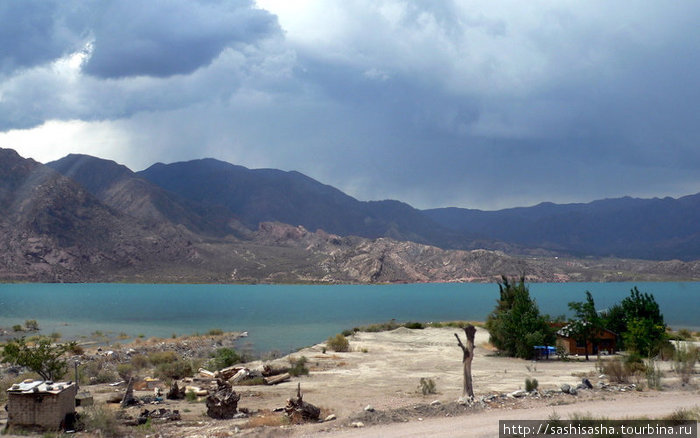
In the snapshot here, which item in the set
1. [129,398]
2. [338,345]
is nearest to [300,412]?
[129,398]

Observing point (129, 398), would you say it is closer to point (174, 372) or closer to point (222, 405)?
point (222, 405)

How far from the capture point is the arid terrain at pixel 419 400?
1306cm

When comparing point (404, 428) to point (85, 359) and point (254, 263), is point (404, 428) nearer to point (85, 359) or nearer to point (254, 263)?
point (85, 359)

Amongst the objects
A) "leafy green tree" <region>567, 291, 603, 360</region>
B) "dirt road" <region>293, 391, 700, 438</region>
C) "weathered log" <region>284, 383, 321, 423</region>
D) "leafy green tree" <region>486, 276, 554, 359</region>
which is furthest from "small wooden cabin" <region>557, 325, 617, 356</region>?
"weathered log" <region>284, 383, 321, 423</region>

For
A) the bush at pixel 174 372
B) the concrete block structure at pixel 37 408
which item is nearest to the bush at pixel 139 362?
the bush at pixel 174 372

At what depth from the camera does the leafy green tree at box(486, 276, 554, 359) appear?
28.4m

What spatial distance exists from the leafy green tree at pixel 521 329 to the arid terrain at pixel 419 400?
1194mm

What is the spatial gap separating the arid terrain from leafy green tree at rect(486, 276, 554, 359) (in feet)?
3.92

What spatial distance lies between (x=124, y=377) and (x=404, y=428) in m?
13.3

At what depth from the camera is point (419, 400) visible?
55.2ft

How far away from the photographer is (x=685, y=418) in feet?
38.6

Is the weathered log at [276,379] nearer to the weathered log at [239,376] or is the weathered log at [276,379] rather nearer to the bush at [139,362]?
the weathered log at [239,376]

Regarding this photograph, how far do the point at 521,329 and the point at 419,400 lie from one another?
1361 cm

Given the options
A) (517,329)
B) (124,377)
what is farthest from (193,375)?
(517,329)
